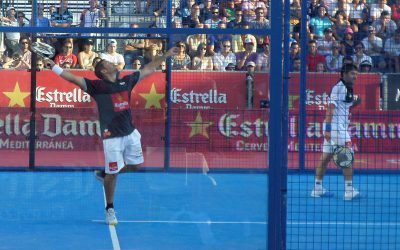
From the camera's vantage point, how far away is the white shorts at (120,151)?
377 inches

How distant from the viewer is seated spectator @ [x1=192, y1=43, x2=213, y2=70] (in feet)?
40.5

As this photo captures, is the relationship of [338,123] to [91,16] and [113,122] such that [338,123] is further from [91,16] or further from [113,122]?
[91,16]

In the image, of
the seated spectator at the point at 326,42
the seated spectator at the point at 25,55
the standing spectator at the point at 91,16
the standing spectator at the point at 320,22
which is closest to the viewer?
the seated spectator at the point at 326,42

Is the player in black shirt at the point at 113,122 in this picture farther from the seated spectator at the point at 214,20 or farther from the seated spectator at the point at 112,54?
the seated spectator at the point at 112,54

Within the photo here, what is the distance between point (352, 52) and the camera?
8.48m

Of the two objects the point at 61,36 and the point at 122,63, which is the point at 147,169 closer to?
the point at 122,63

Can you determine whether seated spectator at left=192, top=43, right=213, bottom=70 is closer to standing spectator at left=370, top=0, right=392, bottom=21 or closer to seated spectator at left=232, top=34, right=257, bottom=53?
seated spectator at left=232, top=34, right=257, bottom=53

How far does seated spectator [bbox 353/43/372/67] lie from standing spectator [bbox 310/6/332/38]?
371mm

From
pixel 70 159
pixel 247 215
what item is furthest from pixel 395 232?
pixel 70 159

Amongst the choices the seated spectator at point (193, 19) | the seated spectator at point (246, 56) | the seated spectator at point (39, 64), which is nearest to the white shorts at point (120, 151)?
the seated spectator at point (193, 19)

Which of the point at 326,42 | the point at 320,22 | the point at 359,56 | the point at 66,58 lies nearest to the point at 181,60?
the point at 66,58

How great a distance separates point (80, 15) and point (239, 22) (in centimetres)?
242

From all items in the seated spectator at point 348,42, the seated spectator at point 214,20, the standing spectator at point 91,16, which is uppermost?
the standing spectator at point 91,16

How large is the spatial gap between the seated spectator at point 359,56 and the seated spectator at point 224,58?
10.9ft
